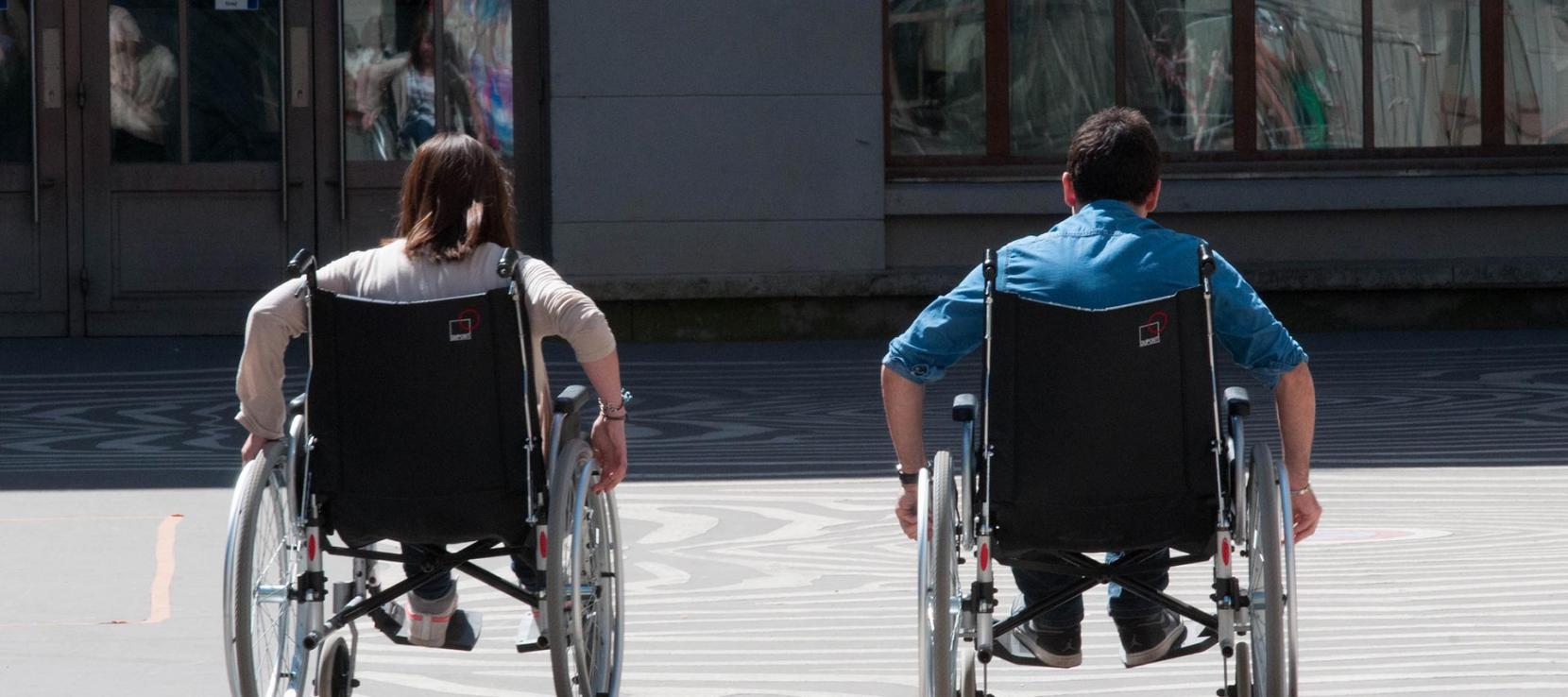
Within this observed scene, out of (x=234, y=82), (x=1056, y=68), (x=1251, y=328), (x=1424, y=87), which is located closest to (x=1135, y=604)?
(x=1251, y=328)

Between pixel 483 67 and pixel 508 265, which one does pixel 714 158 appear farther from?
pixel 508 265

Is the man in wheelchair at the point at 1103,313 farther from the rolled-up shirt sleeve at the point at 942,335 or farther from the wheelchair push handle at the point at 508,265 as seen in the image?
the wheelchair push handle at the point at 508,265

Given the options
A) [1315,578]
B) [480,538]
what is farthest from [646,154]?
[480,538]

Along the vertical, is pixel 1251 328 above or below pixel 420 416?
above

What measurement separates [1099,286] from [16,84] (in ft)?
35.3

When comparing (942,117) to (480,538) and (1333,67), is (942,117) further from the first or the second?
(480,538)

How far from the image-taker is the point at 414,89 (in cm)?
1339

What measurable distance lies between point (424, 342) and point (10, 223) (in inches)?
392

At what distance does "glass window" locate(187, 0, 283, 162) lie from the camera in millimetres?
13227

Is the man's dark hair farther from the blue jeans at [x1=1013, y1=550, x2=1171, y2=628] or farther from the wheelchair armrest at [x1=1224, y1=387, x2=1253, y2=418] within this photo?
the blue jeans at [x1=1013, y1=550, x2=1171, y2=628]

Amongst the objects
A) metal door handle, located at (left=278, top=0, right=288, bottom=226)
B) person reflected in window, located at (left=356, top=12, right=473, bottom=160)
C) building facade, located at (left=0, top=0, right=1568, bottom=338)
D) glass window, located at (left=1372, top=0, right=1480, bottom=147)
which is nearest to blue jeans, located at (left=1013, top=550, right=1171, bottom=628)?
building facade, located at (left=0, top=0, right=1568, bottom=338)

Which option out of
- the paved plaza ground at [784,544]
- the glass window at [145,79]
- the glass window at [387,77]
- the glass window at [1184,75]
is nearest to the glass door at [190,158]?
the glass window at [145,79]

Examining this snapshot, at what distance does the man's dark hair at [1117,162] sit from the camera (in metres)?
4.11

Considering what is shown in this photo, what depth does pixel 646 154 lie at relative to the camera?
12.9 m
